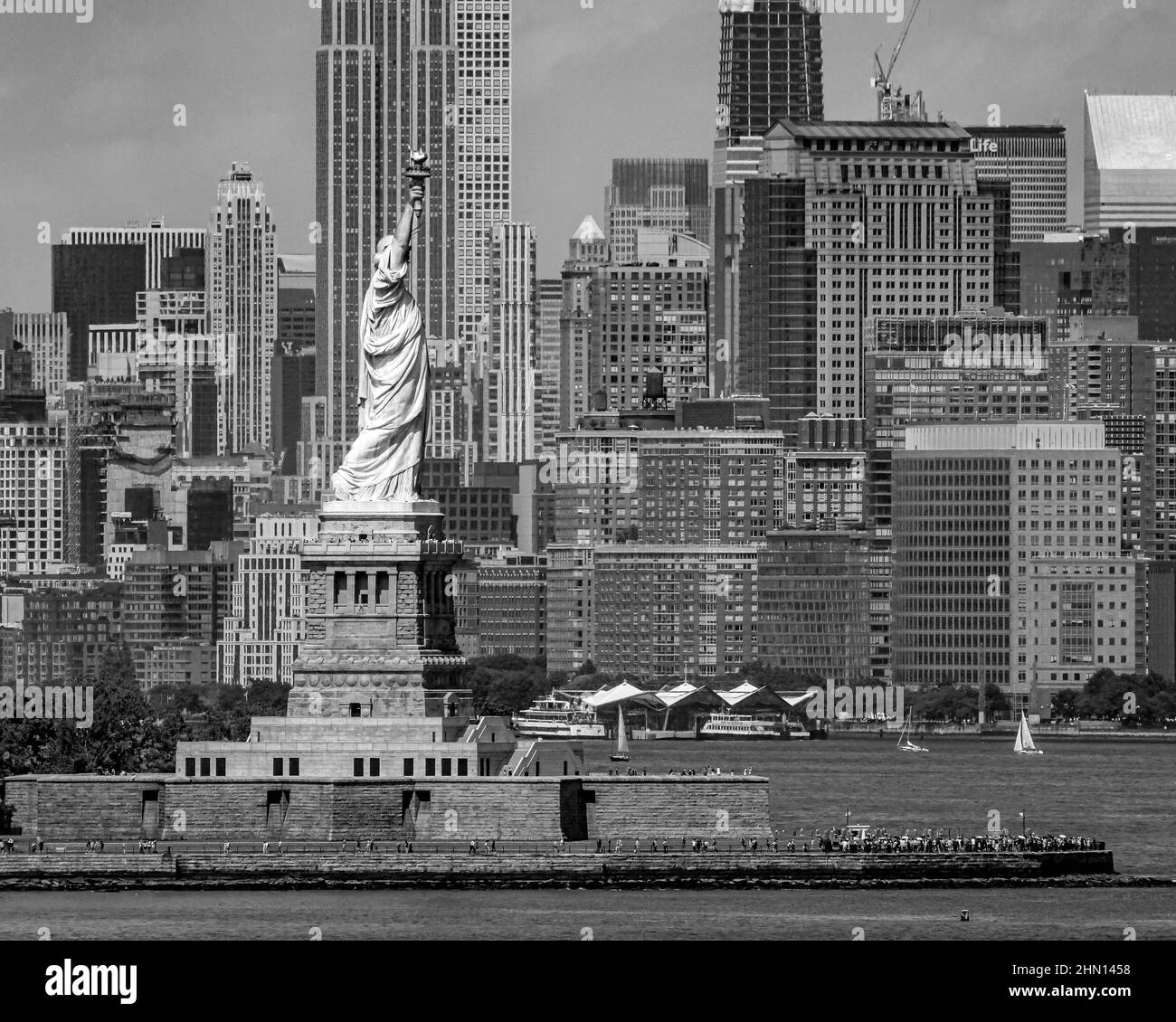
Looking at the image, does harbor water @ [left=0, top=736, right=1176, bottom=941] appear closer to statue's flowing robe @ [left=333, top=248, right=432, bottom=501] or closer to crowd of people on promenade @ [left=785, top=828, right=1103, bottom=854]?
crowd of people on promenade @ [left=785, top=828, right=1103, bottom=854]

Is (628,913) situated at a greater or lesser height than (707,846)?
lesser

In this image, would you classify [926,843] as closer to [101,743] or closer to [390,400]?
[390,400]

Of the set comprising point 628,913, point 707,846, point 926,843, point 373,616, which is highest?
point 373,616

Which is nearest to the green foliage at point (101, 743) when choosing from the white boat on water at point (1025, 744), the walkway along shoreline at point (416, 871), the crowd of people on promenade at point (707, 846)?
the crowd of people on promenade at point (707, 846)

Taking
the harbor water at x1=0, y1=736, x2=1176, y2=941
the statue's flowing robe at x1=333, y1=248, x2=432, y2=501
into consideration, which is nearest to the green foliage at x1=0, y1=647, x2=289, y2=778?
the statue's flowing robe at x1=333, y1=248, x2=432, y2=501

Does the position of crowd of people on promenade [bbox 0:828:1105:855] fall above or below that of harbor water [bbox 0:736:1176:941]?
above

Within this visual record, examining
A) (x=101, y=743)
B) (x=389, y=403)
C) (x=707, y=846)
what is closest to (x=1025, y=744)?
(x=101, y=743)

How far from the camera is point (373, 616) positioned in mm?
93250

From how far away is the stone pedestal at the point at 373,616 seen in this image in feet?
305

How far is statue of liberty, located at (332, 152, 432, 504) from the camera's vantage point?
9444 centimetres

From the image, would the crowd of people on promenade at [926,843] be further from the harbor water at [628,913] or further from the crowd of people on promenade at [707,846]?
the harbor water at [628,913]

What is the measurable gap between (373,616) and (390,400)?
4.92m

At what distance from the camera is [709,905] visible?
8556 cm
